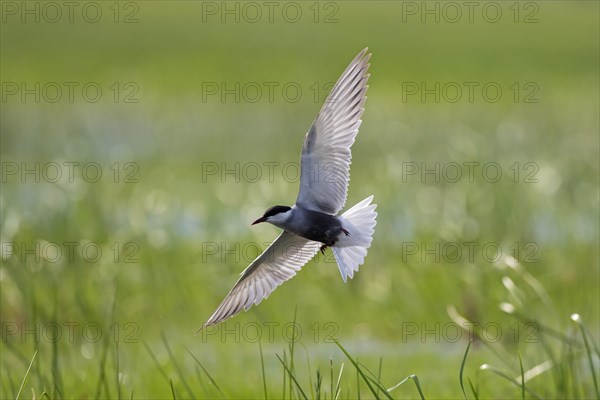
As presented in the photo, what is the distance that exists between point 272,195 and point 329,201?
4647 mm

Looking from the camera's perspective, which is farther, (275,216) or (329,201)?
(329,201)

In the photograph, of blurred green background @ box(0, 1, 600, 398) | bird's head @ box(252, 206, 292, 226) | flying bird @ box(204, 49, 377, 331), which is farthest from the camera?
blurred green background @ box(0, 1, 600, 398)

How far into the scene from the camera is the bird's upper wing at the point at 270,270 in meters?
3.64

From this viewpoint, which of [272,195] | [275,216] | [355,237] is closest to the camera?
[275,216]

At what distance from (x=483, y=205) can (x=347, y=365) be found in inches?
77.6

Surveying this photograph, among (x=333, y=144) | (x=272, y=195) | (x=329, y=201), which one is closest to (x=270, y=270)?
(x=329, y=201)

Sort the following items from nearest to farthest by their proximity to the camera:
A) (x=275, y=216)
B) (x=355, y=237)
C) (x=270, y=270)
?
1. (x=275, y=216)
2. (x=355, y=237)
3. (x=270, y=270)

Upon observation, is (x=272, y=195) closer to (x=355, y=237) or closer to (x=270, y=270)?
(x=270, y=270)

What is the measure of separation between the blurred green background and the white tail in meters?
0.82

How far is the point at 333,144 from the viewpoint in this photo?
11.7 feet

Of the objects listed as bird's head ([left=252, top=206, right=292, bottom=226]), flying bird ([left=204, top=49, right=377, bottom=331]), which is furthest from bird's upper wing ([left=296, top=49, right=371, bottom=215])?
bird's head ([left=252, top=206, right=292, bottom=226])

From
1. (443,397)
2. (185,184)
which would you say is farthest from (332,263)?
(185,184)

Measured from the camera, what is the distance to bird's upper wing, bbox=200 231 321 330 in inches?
143

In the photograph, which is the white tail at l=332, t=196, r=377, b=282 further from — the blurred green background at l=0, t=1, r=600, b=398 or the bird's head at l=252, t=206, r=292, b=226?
the blurred green background at l=0, t=1, r=600, b=398
